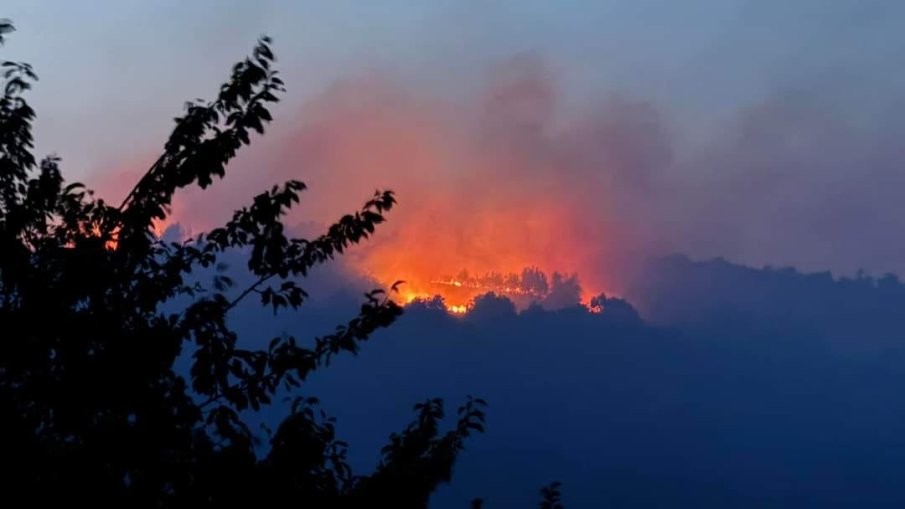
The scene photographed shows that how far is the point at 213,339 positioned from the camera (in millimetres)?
8531

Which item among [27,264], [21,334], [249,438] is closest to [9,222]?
[27,264]

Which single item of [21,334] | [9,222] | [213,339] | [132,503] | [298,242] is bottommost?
[132,503]

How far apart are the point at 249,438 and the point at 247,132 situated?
3.51 metres

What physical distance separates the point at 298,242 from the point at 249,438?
315cm

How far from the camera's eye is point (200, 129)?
9133mm

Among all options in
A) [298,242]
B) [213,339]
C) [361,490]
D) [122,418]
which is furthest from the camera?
[298,242]

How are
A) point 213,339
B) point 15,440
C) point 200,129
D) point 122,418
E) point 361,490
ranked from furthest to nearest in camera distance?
point 200,129
point 213,339
point 361,490
point 122,418
point 15,440

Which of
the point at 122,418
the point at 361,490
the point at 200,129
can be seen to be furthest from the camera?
the point at 200,129

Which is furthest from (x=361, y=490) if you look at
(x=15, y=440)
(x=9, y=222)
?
(x=9, y=222)

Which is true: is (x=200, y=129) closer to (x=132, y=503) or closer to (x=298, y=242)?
(x=298, y=242)

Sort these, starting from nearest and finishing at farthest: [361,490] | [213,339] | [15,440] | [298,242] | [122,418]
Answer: [15,440]
[122,418]
[361,490]
[213,339]
[298,242]

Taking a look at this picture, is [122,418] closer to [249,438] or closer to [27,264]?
[249,438]

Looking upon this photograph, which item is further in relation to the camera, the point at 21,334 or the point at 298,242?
the point at 298,242

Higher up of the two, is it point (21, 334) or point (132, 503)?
point (21, 334)
